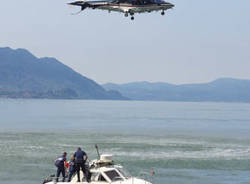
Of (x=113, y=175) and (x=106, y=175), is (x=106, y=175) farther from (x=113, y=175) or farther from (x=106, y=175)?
(x=113, y=175)

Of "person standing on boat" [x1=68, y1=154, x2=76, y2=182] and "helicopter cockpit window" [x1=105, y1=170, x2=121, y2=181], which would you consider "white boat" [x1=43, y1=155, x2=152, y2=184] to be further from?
"person standing on boat" [x1=68, y1=154, x2=76, y2=182]

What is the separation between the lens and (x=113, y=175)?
93.8 feet

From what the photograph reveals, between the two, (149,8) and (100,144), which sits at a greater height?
(149,8)

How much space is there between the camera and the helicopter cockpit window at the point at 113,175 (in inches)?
1119

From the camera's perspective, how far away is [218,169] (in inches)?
1880

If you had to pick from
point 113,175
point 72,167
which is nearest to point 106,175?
point 113,175

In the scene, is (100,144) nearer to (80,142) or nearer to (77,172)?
(80,142)

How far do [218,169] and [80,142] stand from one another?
28211mm

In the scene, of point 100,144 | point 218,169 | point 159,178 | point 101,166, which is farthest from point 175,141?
point 101,166

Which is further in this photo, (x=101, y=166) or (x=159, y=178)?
(x=159, y=178)

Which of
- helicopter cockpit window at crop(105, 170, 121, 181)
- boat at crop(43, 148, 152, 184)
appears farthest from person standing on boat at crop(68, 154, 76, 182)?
helicopter cockpit window at crop(105, 170, 121, 181)

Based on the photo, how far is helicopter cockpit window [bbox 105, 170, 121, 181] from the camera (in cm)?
2842

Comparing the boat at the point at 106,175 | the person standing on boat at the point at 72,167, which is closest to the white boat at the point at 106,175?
the boat at the point at 106,175

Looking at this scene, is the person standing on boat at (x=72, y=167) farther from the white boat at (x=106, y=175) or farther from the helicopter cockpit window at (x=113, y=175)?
the helicopter cockpit window at (x=113, y=175)
